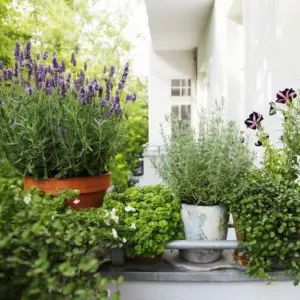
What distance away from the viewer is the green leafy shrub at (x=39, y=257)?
30.2 inches

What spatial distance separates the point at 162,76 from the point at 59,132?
20.7 feet

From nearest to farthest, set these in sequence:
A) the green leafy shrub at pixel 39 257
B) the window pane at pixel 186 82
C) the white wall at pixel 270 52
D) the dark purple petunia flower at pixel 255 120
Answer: the green leafy shrub at pixel 39 257, the dark purple petunia flower at pixel 255 120, the white wall at pixel 270 52, the window pane at pixel 186 82

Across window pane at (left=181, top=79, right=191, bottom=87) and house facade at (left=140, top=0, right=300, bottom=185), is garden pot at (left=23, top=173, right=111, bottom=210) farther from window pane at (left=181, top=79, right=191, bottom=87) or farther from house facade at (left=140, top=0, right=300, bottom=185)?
window pane at (left=181, top=79, right=191, bottom=87)

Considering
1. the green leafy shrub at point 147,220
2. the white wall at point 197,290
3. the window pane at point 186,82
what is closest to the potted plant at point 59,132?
the green leafy shrub at point 147,220

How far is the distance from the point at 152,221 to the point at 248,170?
44cm

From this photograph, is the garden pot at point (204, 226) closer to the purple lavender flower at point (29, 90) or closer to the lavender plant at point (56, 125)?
the lavender plant at point (56, 125)

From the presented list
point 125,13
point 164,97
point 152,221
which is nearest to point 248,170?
point 152,221

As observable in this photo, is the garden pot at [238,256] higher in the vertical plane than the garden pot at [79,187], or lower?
lower

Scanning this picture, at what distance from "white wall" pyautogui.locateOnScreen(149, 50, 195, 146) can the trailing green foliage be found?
5429mm

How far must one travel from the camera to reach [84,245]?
37.6 inches

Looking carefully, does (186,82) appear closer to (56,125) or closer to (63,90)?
(63,90)

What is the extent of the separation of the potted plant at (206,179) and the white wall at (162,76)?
17.9 ft

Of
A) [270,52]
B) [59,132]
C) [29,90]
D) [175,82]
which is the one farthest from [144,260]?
[175,82]

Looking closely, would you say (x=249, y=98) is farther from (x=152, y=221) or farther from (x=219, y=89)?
(x=152, y=221)
